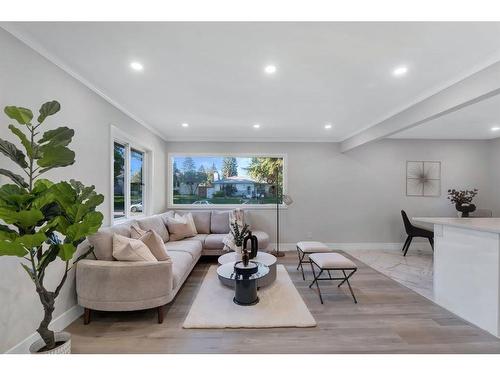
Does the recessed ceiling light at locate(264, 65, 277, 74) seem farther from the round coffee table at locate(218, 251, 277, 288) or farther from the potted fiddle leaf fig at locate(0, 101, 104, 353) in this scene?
the round coffee table at locate(218, 251, 277, 288)

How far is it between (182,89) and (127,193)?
6.49 feet

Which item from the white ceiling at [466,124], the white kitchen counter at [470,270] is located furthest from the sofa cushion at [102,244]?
the white ceiling at [466,124]

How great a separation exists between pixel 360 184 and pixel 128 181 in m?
4.83

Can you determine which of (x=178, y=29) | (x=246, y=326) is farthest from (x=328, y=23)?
(x=246, y=326)

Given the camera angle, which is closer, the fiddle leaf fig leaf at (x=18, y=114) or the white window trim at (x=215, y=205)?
the fiddle leaf fig leaf at (x=18, y=114)

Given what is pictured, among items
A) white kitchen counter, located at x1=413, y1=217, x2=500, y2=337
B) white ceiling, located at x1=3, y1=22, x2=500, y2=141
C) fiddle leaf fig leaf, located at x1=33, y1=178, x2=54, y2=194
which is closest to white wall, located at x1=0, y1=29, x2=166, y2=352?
white ceiling, located at x1=3, y1=22, x2=500, y2=141

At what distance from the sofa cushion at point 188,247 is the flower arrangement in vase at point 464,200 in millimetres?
5245

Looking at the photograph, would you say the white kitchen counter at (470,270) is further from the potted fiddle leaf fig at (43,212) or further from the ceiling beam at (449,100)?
the potted fiddle leaf fig at (43,212)

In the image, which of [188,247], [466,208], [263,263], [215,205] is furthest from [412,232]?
[188,247]

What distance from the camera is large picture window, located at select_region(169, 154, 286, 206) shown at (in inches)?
219

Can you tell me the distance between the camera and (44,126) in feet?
6.87

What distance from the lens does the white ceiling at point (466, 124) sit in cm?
343

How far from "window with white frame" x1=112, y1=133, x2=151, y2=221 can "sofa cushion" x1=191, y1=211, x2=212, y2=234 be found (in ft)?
3.29

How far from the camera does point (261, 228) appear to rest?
5.42m
